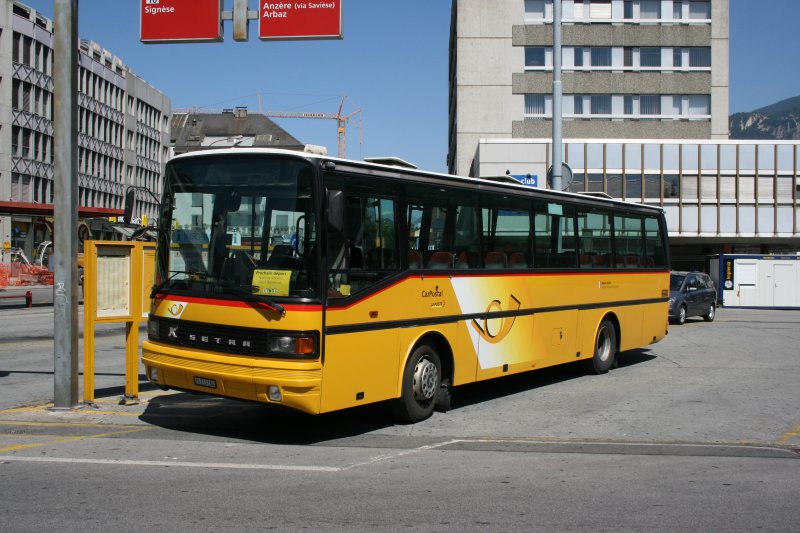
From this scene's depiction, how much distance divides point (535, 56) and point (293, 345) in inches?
2163

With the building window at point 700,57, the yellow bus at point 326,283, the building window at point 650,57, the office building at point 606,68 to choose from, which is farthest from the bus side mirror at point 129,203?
the building window at point 700,57

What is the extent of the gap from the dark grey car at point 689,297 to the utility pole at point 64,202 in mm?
20347

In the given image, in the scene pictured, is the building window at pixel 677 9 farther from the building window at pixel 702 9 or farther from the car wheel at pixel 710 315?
the car wheel at pixel 710 315

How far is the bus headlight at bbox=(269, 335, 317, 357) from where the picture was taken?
802 centimetres

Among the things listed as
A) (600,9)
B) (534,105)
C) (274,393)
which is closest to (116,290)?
(274,393)

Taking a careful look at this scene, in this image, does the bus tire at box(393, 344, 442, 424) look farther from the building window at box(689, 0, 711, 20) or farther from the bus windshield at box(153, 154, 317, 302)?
the building window at box(689, 0, 711, 20)

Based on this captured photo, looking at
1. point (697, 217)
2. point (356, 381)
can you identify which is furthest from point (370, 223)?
point (697, 217)

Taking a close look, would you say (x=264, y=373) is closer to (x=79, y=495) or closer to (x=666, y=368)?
(x=79, y=495)

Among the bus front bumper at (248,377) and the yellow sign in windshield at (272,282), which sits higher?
the yellow sign in windshield at (272,282)

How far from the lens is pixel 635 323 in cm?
1578

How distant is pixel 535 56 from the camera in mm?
59750

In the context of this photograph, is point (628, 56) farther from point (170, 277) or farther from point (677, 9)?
point (170, 277)

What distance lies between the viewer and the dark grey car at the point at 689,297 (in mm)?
26953

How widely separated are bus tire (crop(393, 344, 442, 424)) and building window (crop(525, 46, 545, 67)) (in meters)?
52.5
